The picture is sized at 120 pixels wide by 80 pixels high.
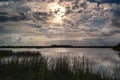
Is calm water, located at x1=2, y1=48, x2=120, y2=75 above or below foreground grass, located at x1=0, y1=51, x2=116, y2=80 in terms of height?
below

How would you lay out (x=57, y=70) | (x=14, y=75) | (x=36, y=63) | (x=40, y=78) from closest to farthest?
(x=40, y=78)
(x=14, y=75)
(x=57, y=70)
(x=36, y=63)

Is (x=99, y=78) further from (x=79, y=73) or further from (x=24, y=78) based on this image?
(x=24, y=78)

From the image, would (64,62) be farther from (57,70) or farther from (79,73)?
(79,73)

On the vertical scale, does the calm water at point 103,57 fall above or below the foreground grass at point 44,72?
below

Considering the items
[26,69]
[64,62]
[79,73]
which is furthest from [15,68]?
[79,73]

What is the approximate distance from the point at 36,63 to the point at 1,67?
11.9 feet

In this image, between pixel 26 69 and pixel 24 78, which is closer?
pixel 24 78

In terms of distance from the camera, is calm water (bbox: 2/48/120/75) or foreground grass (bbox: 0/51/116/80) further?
calm water (bbox: 2/48/120/75)

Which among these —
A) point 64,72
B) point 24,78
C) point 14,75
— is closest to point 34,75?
point 24,78

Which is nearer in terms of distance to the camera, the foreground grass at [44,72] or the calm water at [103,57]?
the foreground grass at [44,72]

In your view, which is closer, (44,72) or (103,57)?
(44,72)

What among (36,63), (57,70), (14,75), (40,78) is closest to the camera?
(40,78)

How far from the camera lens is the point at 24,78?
1644 centimetres

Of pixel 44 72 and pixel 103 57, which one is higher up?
pixel 44 72
